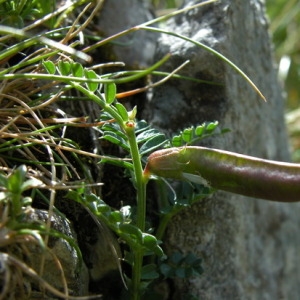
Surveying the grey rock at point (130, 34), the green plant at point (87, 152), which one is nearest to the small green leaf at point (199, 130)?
the green plant at point (87, 152)

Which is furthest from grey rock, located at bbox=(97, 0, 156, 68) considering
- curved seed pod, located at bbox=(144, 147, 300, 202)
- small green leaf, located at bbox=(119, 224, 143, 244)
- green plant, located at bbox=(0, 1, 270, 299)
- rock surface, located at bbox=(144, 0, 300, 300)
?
small green leaf, located at bbox=(119, 224, 143, 244)

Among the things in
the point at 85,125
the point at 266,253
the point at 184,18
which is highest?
the point at 184,18

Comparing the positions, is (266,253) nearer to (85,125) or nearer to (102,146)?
(102,146)

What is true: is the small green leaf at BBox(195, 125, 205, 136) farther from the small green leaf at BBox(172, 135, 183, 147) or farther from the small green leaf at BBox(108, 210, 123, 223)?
the small green leaf at BBox(108, 210, 123, 223)

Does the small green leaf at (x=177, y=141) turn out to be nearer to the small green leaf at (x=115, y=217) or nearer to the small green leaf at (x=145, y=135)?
the small green leaf at (x=145, y=135)

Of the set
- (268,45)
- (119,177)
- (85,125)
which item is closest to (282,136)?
(268,45)

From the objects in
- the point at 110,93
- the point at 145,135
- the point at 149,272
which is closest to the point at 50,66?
the point at 110,93
